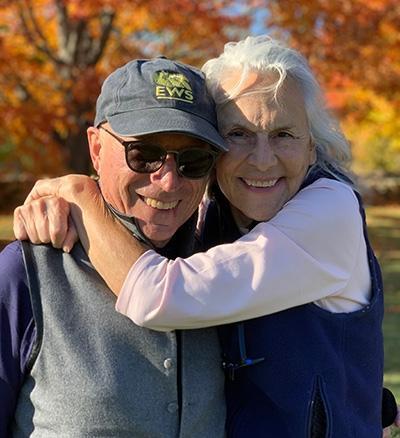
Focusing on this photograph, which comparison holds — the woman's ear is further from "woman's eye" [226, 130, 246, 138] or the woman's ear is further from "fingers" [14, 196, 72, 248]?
"fingers" [14, 196, 72, 248]

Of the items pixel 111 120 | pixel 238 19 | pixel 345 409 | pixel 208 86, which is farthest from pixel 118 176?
pixel 238 19

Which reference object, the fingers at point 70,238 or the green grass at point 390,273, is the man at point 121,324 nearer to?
the fingers at point 70,238

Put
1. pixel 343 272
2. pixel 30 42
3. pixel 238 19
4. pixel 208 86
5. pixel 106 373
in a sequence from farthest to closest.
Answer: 1. pixel 30 42
2. pixel 238 19
3. pixel 208 86
4. pixel 343 272
5. pixel 106 373

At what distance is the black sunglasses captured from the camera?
6.91ft

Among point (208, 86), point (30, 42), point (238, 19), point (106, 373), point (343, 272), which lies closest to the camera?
point (106, 373)

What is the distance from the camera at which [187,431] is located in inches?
82.9

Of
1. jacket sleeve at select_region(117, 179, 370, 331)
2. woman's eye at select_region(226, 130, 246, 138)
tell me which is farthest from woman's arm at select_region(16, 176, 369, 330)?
woman's eye at select_region(226, 130, 246, 138)

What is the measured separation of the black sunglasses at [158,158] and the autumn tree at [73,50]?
8241 millimetres

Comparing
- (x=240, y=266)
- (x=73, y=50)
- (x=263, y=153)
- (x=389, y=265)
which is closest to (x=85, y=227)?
(x=240, y=266)

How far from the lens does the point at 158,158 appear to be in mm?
2125

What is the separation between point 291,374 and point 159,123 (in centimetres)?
75

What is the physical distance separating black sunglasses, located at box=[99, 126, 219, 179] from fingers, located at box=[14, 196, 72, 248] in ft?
0.78

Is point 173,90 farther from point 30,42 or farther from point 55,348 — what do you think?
point 30,42

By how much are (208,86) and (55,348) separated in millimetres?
858
